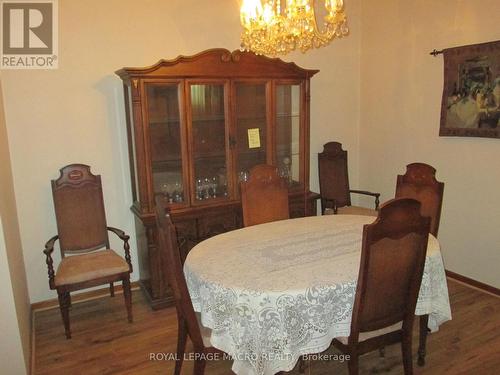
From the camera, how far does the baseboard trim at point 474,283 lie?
127 inches

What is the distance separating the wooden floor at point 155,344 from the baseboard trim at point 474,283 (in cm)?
6

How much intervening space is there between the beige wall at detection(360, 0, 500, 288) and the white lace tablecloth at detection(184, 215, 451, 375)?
1384 mm

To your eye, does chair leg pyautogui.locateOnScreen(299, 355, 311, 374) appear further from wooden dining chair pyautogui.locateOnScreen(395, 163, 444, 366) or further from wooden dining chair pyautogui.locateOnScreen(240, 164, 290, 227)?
wooden dining chair pyautogui.locateOnScreen(240, 164, 290, 227)

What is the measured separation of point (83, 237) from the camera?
3.17m

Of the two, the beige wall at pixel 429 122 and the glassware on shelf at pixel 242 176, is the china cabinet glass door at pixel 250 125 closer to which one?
the glassware on shelf at pixel 242 176

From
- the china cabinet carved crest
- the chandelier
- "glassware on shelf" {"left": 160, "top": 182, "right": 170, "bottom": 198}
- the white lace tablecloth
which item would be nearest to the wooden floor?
the china cabinet carved crest

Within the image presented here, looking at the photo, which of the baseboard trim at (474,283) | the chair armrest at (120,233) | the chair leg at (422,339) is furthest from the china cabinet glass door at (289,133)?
the chair leg at (422,339)

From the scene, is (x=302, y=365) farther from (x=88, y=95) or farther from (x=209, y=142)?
(x=88, y=95)

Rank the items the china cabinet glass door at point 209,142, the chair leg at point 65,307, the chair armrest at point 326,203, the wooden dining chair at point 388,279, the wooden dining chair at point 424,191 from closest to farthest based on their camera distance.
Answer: the wooden dining chair at point 388,279, the wooden dining chair at point 424,191, the chair leg at point 65,307, the china cabinet glass door at point 209,142, the chair armrest at point 326,203

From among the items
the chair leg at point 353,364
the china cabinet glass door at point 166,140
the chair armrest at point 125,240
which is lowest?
the chair leg at point 353,364

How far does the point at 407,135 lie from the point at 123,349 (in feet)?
10.0

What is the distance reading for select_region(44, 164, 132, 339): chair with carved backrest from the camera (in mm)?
2852

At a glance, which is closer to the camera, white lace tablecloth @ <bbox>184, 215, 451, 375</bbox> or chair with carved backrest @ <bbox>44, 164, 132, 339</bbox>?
white lace tablecloth @ <bbox>184, 215, 451, 375</bbox>

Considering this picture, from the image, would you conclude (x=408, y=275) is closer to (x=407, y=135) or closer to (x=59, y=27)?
(x=407, y=135)
